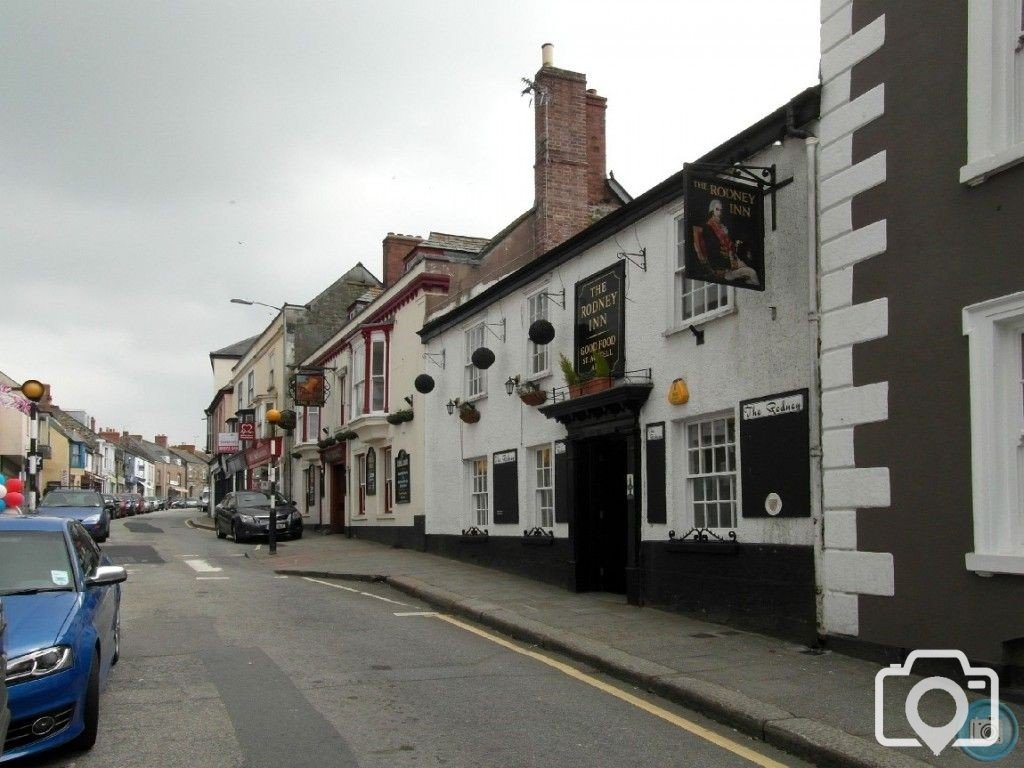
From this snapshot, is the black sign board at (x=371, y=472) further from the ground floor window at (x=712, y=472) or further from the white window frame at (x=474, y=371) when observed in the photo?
the ground floor window at (x=712, y=472)

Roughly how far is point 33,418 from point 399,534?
10.3 metres

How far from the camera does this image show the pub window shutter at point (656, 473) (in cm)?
1266

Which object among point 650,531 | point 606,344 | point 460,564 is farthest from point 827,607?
point 460,564

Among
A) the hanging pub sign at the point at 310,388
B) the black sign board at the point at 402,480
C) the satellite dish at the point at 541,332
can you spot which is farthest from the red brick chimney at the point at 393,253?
the satellite dish at the point at 541,332

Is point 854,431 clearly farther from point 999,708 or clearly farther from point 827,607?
point 999,708

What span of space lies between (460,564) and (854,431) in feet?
37.6

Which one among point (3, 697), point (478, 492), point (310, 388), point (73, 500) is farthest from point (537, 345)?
point (73, 500)

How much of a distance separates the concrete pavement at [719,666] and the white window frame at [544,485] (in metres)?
1.11

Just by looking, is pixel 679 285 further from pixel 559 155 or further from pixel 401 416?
pixel 401 416

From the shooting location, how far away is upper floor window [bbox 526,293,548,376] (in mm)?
16558

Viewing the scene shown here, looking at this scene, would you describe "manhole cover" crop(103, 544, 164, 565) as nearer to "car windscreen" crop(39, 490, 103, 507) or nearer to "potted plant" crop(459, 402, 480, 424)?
"car windscreen" crop(39, 490, 103, 507)

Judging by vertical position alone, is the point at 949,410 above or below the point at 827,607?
above

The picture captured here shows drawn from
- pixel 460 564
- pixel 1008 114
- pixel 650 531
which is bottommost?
pixel 460 564

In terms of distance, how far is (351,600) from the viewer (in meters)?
14.6
